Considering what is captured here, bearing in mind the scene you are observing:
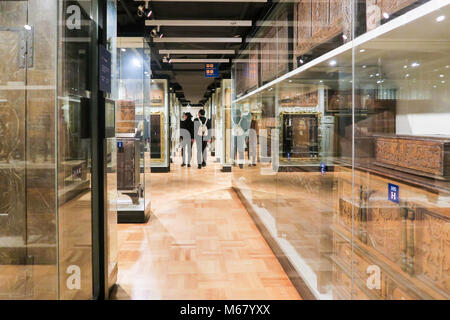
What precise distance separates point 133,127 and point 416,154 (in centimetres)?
448

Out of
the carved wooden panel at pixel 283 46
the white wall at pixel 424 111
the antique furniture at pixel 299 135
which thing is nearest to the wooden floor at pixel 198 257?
the antique furniture at pixel 299 135

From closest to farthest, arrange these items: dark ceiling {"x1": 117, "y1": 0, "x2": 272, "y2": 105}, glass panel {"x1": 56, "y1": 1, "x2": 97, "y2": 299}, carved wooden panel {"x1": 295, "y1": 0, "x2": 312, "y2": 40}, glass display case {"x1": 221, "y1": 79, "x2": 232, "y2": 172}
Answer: glass panel {"x1": 56, "y1": 1, "x2": 97, "y2": 299}
carved wooden panel {"x1": 295, "y1": 0, "x2": 312, "y2": 40}
dark ceiling {"x1": 117, "y1": 0, "x2": 272, "y2": 105}
glass display case {"x1": 221, "y1": 79, "x2": 232, "y2": 172}

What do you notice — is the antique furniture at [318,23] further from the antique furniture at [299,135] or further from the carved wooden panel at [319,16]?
the antique furniture at [299,135]

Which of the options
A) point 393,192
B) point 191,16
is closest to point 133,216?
point 191,16

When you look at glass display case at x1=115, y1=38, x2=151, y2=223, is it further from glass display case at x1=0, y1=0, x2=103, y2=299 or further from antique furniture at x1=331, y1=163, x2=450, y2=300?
antique furniture at x1=331, y1=163, x2=450, y2=300

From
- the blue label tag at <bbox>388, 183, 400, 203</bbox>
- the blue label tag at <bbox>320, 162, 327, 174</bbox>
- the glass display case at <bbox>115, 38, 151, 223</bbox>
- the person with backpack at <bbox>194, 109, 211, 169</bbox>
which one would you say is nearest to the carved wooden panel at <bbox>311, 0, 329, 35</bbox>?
the blue label tag at <bbox>320, 162, 327, 174</bbox>

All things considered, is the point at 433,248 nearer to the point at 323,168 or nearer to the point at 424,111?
the point at 424,111

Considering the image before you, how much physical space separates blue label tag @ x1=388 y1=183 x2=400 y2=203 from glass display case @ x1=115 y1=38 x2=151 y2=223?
396 cm

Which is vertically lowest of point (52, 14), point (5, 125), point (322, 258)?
point (322, 258)

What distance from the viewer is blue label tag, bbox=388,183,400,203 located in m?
1.60
